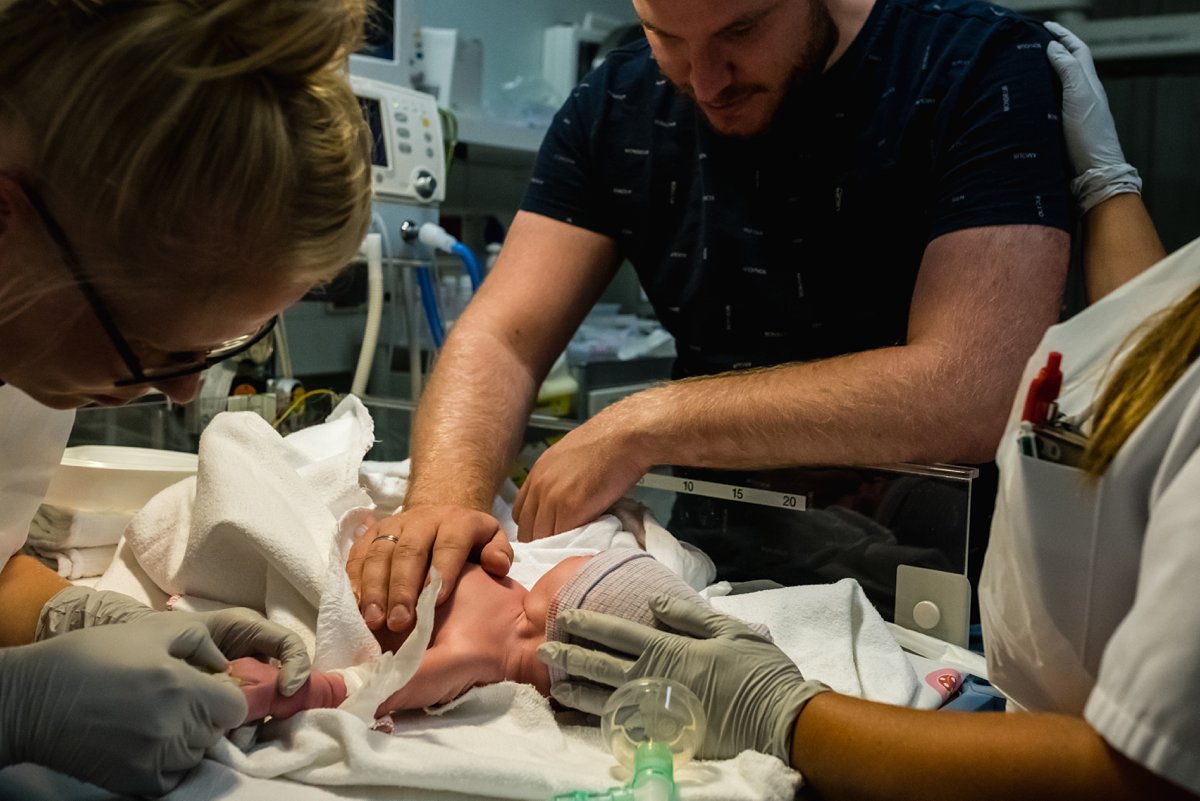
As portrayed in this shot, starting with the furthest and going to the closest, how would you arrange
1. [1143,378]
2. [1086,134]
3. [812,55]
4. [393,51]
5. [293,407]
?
[393,51] < [293,407] < [812,55] < [1086,134] < [1143,378]

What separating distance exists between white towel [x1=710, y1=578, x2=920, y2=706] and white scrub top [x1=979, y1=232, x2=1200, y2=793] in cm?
23

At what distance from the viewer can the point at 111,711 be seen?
891 millimetres

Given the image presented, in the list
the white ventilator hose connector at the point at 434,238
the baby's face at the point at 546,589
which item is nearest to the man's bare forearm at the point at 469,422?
the baby's face at the point at 546,589

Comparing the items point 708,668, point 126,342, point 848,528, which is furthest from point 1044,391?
point 126,342

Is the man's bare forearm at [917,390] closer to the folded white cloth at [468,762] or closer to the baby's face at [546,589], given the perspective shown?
the baby's face at [546,589]

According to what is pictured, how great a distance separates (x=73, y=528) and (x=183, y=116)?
88 cm

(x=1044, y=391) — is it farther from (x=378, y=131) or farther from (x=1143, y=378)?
(x=378, y=131)

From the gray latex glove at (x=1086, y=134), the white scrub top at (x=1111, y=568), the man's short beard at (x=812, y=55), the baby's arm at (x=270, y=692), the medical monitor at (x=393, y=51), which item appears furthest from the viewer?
the medical monitor at (x=393, y=51)

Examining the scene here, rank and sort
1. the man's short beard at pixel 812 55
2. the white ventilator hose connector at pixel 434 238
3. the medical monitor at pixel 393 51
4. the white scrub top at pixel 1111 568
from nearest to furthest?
the white scrub top at pixel 1111 568 < the man's short beard at pixel 812 55 < the white ventilator hose connector at pixel 434 238 < the medical monitor at pixel 393 51

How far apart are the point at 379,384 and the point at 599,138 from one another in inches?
47.6

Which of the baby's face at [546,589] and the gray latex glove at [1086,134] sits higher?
the gray latex glove at [1086,134]

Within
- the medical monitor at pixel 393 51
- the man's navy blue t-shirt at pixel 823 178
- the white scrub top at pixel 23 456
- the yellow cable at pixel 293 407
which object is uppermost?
the medical monitor at pixel 393 51

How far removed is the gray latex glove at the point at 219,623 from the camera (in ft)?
3.40

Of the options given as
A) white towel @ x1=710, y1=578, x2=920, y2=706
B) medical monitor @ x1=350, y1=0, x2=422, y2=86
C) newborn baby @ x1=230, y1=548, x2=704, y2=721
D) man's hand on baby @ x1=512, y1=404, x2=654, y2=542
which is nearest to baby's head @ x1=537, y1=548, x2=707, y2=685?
newborn baby @ x1=230, y1=548, x2=704, y2=721
